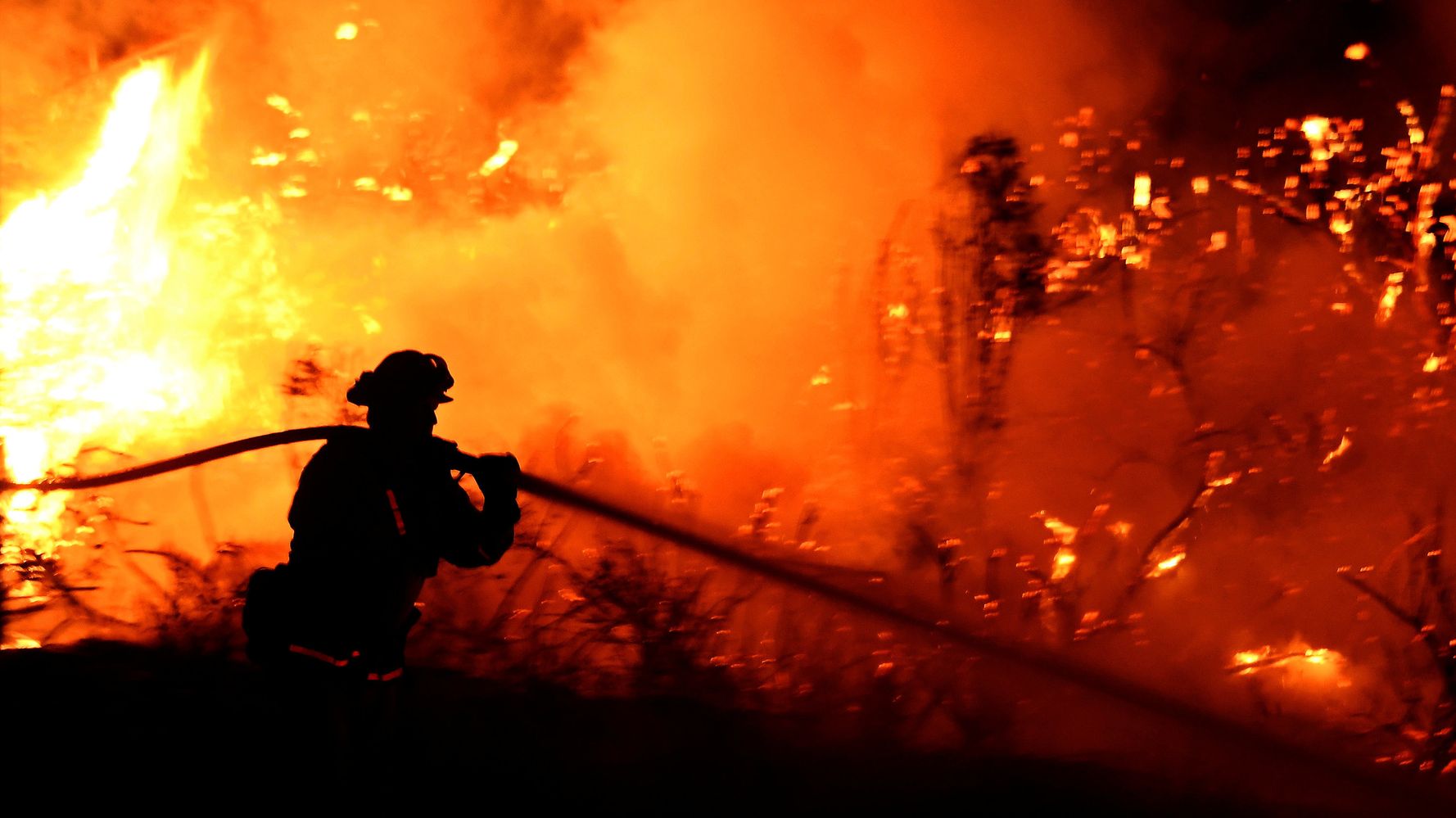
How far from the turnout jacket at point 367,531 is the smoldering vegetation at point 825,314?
2623 millimetres

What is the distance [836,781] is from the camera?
413cm

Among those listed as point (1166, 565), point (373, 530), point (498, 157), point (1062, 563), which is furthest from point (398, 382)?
point (1166, 565)

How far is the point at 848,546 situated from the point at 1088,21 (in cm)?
402

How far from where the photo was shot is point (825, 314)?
7.14m

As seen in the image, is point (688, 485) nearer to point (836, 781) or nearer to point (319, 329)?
point (319, 329)

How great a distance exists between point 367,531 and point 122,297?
4673 millimetres

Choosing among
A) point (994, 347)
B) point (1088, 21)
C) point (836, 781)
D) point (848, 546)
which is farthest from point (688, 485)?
point (1088, 21)

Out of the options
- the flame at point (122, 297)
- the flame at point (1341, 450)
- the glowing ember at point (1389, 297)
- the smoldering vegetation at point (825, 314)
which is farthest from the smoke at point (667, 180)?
the flame at point (1341, 450)

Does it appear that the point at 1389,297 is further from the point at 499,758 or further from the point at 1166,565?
the point at 499,758

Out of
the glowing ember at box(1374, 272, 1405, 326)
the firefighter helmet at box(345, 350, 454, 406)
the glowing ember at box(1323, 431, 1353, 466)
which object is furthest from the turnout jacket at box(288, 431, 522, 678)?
the glowing ember at box(1374, 272, 1405, 326)

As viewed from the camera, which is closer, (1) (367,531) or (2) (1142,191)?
(1) (367,531)

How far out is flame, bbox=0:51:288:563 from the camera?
6176 mm

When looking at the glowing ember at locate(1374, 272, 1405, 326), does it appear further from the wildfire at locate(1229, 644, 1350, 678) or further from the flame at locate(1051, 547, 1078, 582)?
the flame at locate(1051, 547, 1078, 582)

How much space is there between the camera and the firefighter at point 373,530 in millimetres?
2840
